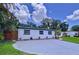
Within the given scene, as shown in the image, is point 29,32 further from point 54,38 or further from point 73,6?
point 73,6

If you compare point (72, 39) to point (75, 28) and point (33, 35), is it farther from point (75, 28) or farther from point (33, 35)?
point (33, 35)

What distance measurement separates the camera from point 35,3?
14.5 ft

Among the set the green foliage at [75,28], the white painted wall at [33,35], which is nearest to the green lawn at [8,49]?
the white painted wall at [33,35]

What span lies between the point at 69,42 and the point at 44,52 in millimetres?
329

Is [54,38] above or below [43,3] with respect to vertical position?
below

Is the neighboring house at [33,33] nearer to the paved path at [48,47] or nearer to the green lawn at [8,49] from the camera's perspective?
the paved path at [48,47]

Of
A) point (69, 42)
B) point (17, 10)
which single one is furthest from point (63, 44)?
point (17, 10)

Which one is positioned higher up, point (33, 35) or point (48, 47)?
point (33, 35)

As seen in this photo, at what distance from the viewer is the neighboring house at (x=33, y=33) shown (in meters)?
4.45

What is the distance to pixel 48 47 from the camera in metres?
4.40

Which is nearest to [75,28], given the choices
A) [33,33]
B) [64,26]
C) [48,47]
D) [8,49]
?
[64,26]

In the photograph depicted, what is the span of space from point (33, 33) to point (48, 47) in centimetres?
25

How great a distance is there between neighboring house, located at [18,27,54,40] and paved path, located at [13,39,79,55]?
6 cm

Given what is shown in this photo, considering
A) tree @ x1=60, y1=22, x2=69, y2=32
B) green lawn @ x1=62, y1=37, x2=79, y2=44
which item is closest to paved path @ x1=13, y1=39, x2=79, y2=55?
green lawn @ x1=62, y1=37, x2=79, y2=44
